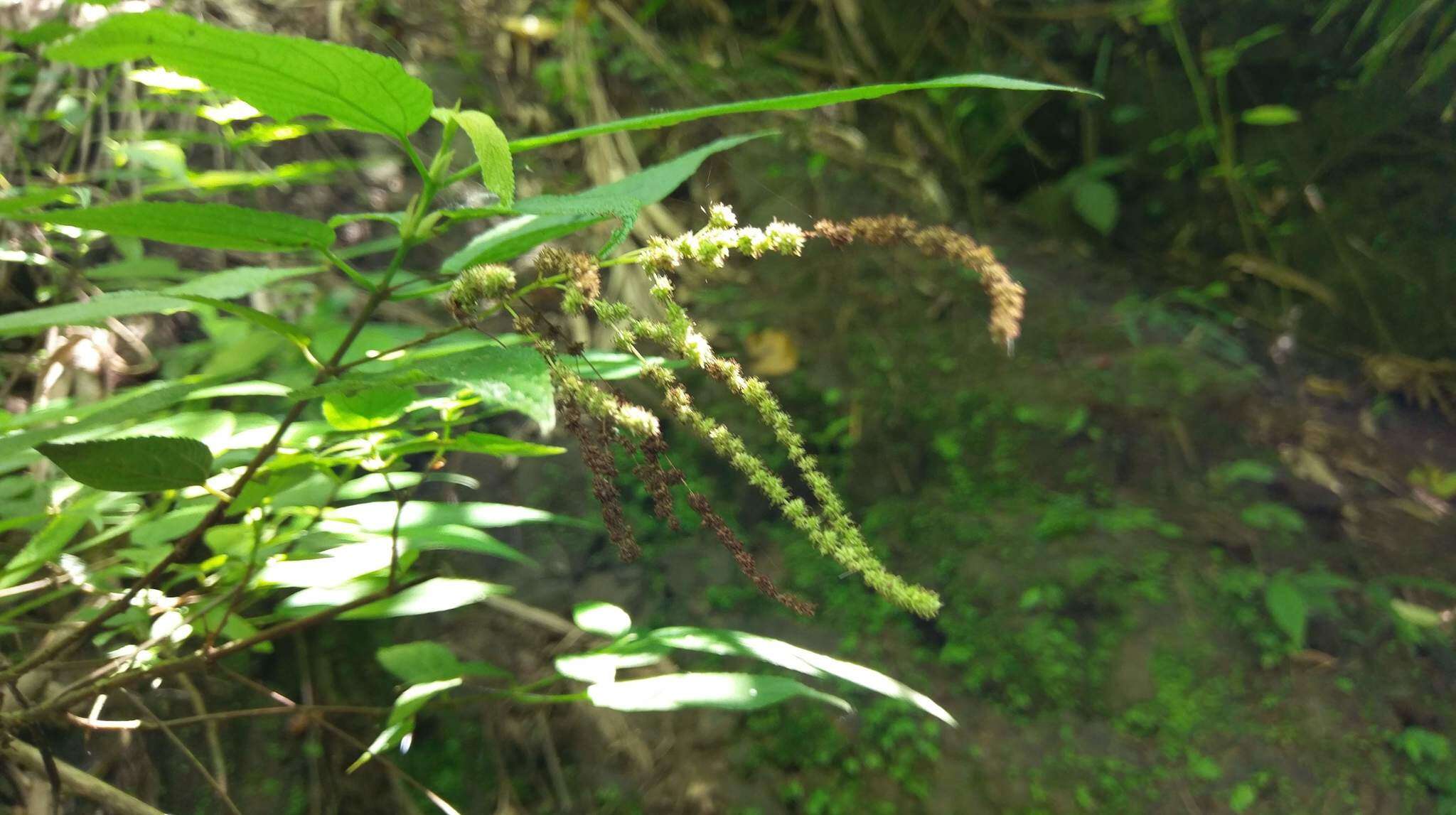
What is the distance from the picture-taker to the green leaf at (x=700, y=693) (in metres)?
0.69

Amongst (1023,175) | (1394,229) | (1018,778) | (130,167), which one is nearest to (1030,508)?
(1018,778)

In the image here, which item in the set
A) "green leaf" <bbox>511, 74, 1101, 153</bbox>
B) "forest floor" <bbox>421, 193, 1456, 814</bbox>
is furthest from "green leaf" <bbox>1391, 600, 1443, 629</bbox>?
"green leaf" <bbox>511, 74, 1101, 153</bbox>

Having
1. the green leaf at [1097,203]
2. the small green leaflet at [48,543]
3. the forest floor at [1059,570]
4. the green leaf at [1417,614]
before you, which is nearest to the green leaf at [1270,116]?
the green leaf at [1097,203]

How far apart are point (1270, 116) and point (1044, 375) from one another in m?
0.95

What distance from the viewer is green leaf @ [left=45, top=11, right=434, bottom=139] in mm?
423

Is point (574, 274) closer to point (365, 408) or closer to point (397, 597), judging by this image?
point (365, 408)

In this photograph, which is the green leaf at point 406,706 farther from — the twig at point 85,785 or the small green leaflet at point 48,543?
the small green leaflet at point 48,543

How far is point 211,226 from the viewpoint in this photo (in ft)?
1.61

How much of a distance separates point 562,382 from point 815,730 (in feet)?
3.09

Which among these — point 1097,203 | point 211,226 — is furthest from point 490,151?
point 1097,203

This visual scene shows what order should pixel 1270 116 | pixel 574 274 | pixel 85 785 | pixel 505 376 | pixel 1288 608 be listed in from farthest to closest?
pixel 1270 116, pixel 1288 608, pixel 85 785, pixel 574 274, pixel 505 376

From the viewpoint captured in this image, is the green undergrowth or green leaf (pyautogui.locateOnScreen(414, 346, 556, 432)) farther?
the green undergrowth

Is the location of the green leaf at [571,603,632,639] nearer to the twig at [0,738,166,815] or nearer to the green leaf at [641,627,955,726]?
the green leaf at [641,627,955,726]

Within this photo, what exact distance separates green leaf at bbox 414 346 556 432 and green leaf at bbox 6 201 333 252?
12cm
